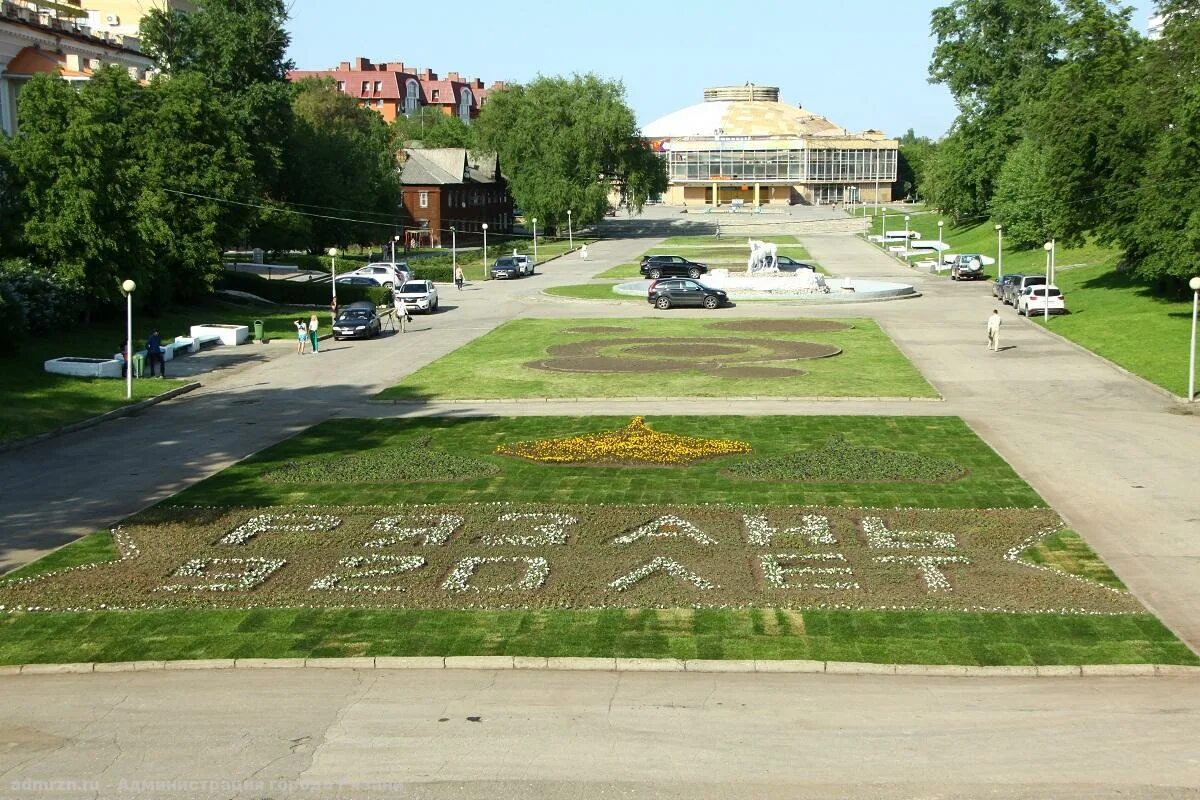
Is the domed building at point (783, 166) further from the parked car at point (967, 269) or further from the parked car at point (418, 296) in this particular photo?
the parked car at point (418, 296)

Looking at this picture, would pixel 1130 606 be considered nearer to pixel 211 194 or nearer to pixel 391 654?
pixel 391 654

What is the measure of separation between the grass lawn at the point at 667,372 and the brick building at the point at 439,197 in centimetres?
6242

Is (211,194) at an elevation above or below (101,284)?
above

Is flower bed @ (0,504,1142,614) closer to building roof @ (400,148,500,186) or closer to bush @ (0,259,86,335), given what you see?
bush @ (0,259,86,335)

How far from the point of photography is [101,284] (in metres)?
51.9

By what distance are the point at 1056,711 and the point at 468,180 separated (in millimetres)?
113004

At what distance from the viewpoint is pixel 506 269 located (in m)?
87.7

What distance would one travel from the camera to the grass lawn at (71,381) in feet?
117

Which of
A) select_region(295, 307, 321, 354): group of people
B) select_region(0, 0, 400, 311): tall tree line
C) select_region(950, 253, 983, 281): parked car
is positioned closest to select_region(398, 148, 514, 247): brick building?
select_region(0, 0, 400, 311): tall tree line

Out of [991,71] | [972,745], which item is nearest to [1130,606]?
[972,745]

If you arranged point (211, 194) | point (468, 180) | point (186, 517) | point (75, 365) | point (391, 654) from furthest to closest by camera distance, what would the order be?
point (468, 180)
point (211, 194)
point (75, 365)
point (186, 517)
point (391, 654)

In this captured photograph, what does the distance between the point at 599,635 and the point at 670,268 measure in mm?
62786

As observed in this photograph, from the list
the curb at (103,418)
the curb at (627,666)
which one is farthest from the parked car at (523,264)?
the curb at (627,666)

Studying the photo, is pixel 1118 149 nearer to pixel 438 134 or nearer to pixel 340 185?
pixel 340 185
